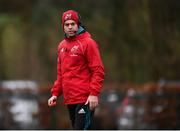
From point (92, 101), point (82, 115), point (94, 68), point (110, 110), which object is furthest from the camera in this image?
point (110, 110)

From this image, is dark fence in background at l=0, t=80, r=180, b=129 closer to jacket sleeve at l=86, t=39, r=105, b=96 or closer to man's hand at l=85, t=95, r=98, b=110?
jacket sleeve at l=86, t=39, r=105, b=96

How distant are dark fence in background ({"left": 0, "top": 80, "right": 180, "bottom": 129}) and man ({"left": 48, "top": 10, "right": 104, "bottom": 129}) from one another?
1021 centimetres

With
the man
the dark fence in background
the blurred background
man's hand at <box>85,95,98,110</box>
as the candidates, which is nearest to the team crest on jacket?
the man

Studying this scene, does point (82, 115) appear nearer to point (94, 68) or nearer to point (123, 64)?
point (94, 68)

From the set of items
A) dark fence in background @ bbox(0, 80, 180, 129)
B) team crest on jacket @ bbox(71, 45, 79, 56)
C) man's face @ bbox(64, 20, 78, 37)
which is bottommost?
dark fence in background @ bbox(0, 80, 180, 129)

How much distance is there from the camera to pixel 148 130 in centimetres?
1822

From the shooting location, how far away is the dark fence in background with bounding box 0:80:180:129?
19562 millimetres

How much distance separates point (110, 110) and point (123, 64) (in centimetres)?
621

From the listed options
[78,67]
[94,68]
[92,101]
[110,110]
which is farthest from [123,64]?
[92,101]

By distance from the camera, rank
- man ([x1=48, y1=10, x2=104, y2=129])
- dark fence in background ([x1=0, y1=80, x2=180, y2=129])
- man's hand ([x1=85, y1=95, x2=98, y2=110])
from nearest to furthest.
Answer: man's hand ([x1=85, y1=95, x2=98, y2=110]) → man ([x1=48, y1=10, x2=104, y2=129]) → dark fence in background ([x1=0, y1=80, x2=180, y2=129])

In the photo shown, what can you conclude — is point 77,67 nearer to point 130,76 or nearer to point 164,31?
point 164,31

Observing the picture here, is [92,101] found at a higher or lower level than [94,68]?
lower

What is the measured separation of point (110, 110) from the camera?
20719 millimetres

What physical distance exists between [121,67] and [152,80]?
4.12 metres
